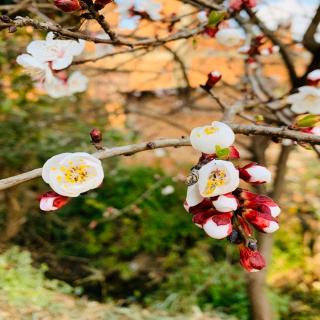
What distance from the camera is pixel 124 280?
15.0 ft

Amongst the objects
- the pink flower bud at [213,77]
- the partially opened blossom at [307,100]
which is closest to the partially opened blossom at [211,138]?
the pink flower bud at [213,77]

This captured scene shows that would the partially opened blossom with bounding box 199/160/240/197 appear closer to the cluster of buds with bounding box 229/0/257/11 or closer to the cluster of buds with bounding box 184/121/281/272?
the cluster of buds with bounding box 184/121/281/272

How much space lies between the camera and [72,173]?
1.22 m

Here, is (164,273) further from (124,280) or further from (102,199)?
(102,199)

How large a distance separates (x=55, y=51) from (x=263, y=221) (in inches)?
34.6

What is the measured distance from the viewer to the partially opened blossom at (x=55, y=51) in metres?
1.57

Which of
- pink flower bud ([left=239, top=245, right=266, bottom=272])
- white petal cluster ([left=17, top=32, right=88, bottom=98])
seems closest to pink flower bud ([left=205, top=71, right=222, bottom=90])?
white petal cluster ([left=17, top=32, right=88, bottom=98])

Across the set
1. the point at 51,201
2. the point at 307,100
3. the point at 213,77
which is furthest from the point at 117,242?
the point at 51,201

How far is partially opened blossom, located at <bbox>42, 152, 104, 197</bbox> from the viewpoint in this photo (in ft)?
3.89

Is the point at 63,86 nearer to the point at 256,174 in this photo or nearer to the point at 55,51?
the point at 55,51

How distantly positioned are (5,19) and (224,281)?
345 centimetres

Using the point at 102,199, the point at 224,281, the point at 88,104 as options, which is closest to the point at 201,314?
the point at 224,281

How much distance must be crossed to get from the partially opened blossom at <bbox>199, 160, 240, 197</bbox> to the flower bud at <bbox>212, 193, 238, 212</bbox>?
0.04ft

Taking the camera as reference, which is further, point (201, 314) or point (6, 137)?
point (6, 137)
